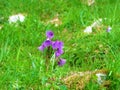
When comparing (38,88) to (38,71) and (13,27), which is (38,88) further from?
(13,27)

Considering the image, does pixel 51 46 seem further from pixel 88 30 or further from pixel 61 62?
pixel 88 30

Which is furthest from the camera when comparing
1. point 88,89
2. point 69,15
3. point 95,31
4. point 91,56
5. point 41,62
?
point 69,15

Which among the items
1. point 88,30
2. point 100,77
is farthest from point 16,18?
point 100,77

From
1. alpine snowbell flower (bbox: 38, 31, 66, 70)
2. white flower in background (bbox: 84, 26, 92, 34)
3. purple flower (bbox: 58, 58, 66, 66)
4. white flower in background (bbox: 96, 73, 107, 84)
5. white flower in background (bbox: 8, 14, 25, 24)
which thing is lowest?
white flower in background (bbox: 96, 73, 107, 84)

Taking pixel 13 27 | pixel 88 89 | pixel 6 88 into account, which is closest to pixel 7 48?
pixel 13 27

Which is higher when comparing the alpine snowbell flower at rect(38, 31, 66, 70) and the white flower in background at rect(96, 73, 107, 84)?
the alpine snowbell flower at rect(38, 31, 66, 70)

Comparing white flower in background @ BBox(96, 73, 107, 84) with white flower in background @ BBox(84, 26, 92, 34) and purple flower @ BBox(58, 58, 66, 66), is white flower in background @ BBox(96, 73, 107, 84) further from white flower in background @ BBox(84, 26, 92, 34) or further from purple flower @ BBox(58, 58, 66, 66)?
white flower in background @ BBox(84, 26, 92, 34)

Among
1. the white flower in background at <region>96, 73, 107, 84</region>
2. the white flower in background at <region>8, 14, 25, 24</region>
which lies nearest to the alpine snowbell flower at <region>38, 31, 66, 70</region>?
the white flower in background at <region>96, 73, 107, 84</region>

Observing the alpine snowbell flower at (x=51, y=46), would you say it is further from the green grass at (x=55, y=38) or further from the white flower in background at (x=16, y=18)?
the white flower in background at (x=16, y=18)
